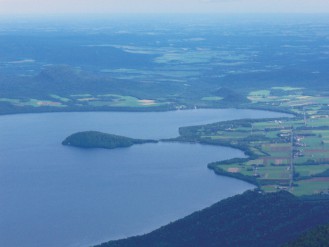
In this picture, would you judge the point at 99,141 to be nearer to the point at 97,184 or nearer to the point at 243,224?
the point at 97,184

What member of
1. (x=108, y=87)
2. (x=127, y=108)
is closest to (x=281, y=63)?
(x=108, y=87)

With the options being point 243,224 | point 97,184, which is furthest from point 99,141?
point 243,224

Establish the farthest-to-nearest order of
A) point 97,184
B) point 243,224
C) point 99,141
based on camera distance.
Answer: point 99,141, point 97,184, point 243,224

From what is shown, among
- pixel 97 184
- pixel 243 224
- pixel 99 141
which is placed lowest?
pixel 243 224

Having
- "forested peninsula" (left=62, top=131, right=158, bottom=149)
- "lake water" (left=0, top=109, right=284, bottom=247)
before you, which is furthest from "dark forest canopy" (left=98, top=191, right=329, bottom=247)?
"forested peninsula" (left=62, top=131, right=158, bottom=149)

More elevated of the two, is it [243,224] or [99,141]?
[99,141]

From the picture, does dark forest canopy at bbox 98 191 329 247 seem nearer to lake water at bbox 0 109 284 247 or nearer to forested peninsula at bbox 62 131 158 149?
lake water at bbox 0 109 284 247

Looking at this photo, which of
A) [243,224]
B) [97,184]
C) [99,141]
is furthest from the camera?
[99,141]
